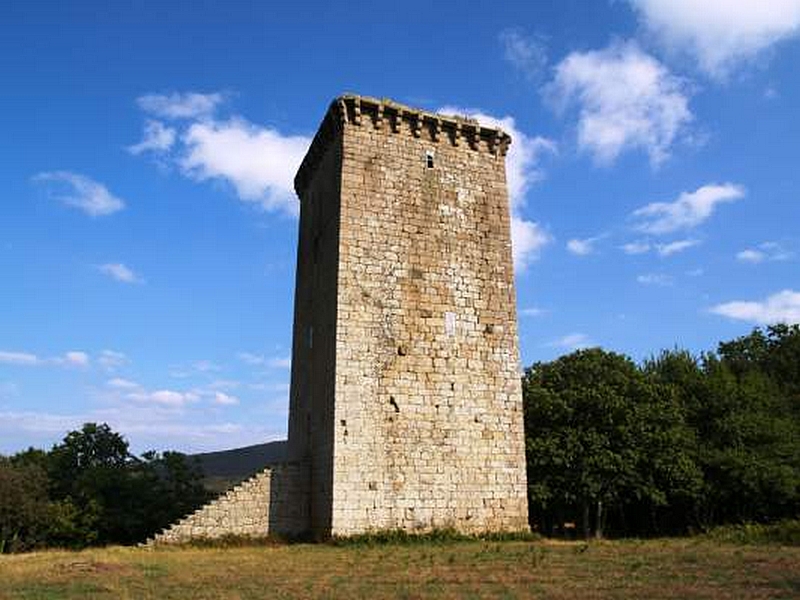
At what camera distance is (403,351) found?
17797 millimetres

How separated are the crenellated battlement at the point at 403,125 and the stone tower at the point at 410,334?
35 millimetres

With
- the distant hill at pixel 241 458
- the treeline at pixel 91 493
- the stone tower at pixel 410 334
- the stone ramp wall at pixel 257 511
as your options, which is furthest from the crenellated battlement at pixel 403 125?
the distant hill at pixel 241 458

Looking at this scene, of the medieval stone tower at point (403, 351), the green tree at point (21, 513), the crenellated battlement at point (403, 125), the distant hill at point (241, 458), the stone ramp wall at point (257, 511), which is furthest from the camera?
the distant hill at point (241, 458)

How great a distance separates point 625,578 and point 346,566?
4.67m

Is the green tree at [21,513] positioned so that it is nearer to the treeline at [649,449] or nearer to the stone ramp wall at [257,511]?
the stone ramp wall at [257,511]

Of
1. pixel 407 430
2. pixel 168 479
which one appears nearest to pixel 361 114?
pixel 407 430

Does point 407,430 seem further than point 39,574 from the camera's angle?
Yes

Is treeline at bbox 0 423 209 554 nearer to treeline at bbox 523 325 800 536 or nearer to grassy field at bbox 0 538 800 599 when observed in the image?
Answer: grassy field at bbox 0 538 800 599

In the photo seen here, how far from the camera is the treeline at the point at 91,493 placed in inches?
903

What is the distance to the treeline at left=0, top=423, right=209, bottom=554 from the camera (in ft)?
75.3

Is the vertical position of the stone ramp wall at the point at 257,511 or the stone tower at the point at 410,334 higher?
the stone tower at the point at 410,334

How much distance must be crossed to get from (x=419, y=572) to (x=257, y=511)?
7.40 m

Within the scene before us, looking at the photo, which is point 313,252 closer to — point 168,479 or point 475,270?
point 475,270

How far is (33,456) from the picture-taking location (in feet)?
93.5
